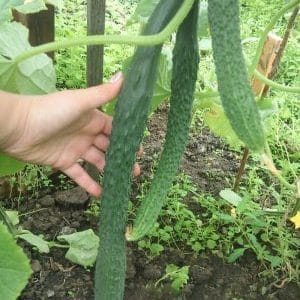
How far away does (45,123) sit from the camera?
1.35 metres

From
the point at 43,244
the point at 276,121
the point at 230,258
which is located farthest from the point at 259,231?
the point at 43,244

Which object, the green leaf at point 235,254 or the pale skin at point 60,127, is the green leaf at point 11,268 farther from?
the green leaf at point 235,254

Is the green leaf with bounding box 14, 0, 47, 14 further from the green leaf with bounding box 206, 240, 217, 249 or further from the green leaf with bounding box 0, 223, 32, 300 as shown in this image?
the green leaf with bounding box 206, 240, 217, 249

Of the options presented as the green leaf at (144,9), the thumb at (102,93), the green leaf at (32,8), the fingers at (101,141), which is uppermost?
the green leaf at (144,9)

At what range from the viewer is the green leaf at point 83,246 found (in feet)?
5.73

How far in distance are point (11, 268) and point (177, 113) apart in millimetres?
476

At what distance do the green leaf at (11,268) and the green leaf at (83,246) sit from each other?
2.13 ft

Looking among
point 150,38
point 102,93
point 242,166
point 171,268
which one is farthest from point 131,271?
point 150,38

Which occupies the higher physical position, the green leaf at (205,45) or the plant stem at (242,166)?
the green leaf at (205,45)

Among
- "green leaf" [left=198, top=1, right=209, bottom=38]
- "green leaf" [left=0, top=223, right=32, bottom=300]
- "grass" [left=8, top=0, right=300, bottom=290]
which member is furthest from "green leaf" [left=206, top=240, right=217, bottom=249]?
"green leaf" [left=0, top=223, right=32, bottom=300]

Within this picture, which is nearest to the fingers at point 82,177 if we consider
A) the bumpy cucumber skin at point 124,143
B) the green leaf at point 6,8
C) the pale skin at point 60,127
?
the pale skin at point 60,127

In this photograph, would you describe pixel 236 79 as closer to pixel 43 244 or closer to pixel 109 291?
pixel 109 291

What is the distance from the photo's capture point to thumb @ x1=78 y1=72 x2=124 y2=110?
1271 mm

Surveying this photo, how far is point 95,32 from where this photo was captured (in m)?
1.61
